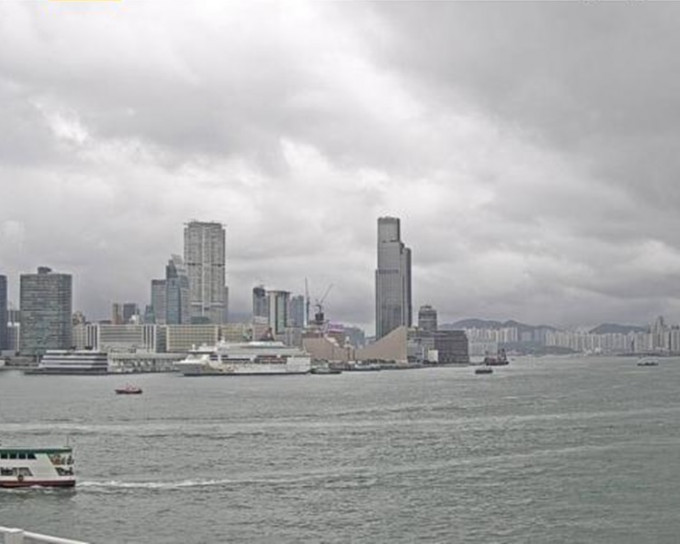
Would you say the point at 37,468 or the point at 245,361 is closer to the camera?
the point at 37,468

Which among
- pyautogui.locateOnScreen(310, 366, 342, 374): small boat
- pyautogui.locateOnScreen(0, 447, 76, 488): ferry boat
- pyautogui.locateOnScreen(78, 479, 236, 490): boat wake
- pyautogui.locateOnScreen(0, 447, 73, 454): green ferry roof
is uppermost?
pyautogui.locateOnScreen(0, 447, 73, 454): green ferry roof

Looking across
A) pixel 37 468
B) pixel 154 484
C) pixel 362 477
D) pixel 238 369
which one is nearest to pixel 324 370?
pixel 238 369

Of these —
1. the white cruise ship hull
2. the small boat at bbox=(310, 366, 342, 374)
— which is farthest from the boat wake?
the small boat at bbox=(310, 366, 342, 374)

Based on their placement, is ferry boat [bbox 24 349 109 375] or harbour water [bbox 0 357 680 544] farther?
ferry boat [bbox 24 349 109 375]

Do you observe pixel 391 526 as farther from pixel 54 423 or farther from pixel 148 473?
pixel 54 423

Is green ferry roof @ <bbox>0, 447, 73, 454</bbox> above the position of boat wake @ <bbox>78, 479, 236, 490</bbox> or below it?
above

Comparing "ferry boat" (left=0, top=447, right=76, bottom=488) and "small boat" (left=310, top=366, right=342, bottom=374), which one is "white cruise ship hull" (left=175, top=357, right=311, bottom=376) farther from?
"ferry boat" (left=0, top=447, right=76, bottom=488)

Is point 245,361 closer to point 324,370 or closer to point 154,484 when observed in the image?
point 324,370

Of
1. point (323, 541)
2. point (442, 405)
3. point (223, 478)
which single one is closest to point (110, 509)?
point (223, 478)
